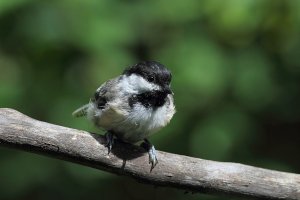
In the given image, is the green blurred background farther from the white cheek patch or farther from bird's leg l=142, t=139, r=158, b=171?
bird's leg l=142, t=139, r=158, b=171

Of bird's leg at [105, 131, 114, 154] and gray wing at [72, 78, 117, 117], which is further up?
gray wing at [72, 78, 117, 117]

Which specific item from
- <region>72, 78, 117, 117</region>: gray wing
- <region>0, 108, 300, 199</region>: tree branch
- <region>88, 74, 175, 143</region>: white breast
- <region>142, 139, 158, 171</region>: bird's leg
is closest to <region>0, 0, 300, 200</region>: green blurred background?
<region>72, 78, 117, 117</region>: gray wing

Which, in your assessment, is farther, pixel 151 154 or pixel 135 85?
pixel 135 85

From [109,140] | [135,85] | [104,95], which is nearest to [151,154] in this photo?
[109,140]

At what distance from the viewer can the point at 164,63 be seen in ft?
12.0

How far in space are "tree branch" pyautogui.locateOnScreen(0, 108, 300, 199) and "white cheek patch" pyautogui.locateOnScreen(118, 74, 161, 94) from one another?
35cm

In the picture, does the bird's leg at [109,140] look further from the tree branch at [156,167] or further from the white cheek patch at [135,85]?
the white cheek patch at [135,85]

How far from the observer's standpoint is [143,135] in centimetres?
304

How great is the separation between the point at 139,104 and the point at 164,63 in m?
0.76

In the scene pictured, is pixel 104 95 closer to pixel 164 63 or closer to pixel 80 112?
pixel 80 112

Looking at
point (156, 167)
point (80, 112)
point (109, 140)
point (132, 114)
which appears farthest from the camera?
point (80, 112)

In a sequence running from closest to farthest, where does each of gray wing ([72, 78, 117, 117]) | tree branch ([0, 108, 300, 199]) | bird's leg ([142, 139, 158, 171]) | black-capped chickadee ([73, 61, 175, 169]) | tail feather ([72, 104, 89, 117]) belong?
tree branch ([0, 108, 300, 199])
bird's leg ([142, 139, 158, 171])
black-capped chickadee ([73, 61, 175, 169])
gray wing ([72, 78, 117, 117])
tail feather ([72, 104, 89, 117])

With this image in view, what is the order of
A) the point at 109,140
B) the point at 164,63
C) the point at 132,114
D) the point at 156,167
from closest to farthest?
1. the point at 156,167
2. the point at 109,140
3. the point at 132,114
4. the point at 164,63

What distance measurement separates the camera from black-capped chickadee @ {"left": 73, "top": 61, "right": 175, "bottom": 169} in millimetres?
2920
